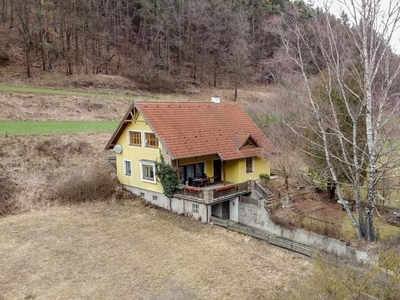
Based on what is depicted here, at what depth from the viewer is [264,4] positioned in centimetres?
7019

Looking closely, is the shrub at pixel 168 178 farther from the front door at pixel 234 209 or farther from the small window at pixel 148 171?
the front door at pixel 234 209

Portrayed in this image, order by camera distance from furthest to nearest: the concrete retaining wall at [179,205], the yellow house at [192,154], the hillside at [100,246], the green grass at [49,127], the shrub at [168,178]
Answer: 1. the green grass at [49,127]
2. the shrub at [168,178]
3. the yellow house at [192,154]
4. the concrete retaining wall at [179,205]
5. the hillside at [100,246]

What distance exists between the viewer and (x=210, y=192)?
19.2 metres

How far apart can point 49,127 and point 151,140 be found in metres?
11.4

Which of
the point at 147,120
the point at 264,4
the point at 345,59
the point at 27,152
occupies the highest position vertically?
the point at 264,4

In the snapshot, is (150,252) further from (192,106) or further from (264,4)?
(264,4)

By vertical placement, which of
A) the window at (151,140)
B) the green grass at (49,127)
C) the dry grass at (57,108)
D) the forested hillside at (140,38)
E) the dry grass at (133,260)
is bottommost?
the dry grass at (133,260)

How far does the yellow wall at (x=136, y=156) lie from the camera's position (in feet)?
→ 71.0

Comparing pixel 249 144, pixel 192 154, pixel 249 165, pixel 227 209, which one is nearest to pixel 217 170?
pixel 249 165

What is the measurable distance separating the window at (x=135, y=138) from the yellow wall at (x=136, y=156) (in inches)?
9.0

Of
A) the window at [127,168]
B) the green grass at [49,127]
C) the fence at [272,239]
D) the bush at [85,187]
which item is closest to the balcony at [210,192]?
the fence at [272,239]

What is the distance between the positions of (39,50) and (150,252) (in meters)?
39.3

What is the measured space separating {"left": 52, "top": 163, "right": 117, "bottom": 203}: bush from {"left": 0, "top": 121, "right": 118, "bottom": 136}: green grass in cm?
587

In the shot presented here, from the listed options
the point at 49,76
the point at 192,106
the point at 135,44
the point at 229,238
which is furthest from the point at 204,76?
the point at 229,238
